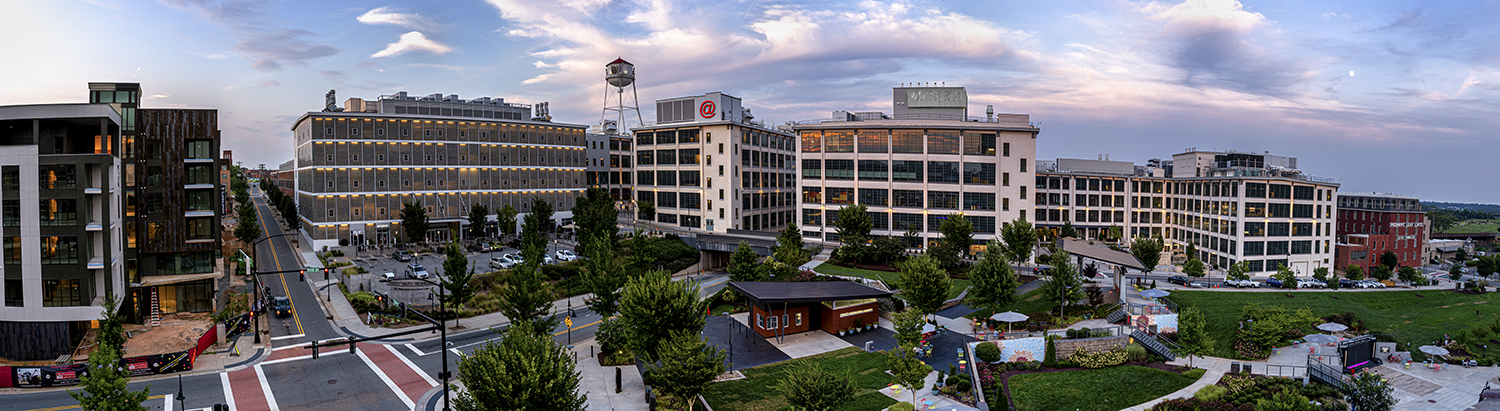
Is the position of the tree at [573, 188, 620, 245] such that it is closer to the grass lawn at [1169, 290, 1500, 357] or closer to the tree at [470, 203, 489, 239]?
the tree at [470, 203, 489, 239]

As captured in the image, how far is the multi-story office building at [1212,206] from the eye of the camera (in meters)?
101

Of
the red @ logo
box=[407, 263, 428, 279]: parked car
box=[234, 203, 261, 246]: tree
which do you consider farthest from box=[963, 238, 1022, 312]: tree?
box=[234, 203, 261, 246]: tree

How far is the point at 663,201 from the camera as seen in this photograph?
112 meters

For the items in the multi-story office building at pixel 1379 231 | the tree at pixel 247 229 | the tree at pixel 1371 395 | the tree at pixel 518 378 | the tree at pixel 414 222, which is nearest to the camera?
the tree at pixel 518 378

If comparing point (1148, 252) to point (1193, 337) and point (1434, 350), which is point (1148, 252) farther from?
point (1193, 337)

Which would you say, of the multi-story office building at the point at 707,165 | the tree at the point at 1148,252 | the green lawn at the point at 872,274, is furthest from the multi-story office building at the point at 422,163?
the tree at the point at 1148,252

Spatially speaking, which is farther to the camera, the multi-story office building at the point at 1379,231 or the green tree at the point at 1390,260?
the multi-story office building at the point at 1379,231

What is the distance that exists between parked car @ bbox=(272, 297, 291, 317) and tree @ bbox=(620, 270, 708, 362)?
121 ft

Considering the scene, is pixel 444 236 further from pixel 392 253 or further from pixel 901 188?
pixel 901 188

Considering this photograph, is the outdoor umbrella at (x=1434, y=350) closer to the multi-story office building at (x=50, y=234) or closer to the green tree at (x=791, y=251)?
the green tree at (x=791, y=251)

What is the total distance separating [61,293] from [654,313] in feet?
125

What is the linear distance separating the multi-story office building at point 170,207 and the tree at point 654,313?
43.5 meters

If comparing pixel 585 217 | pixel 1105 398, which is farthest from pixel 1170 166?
pixel 1105 398

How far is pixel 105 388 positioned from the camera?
81.6 ft
